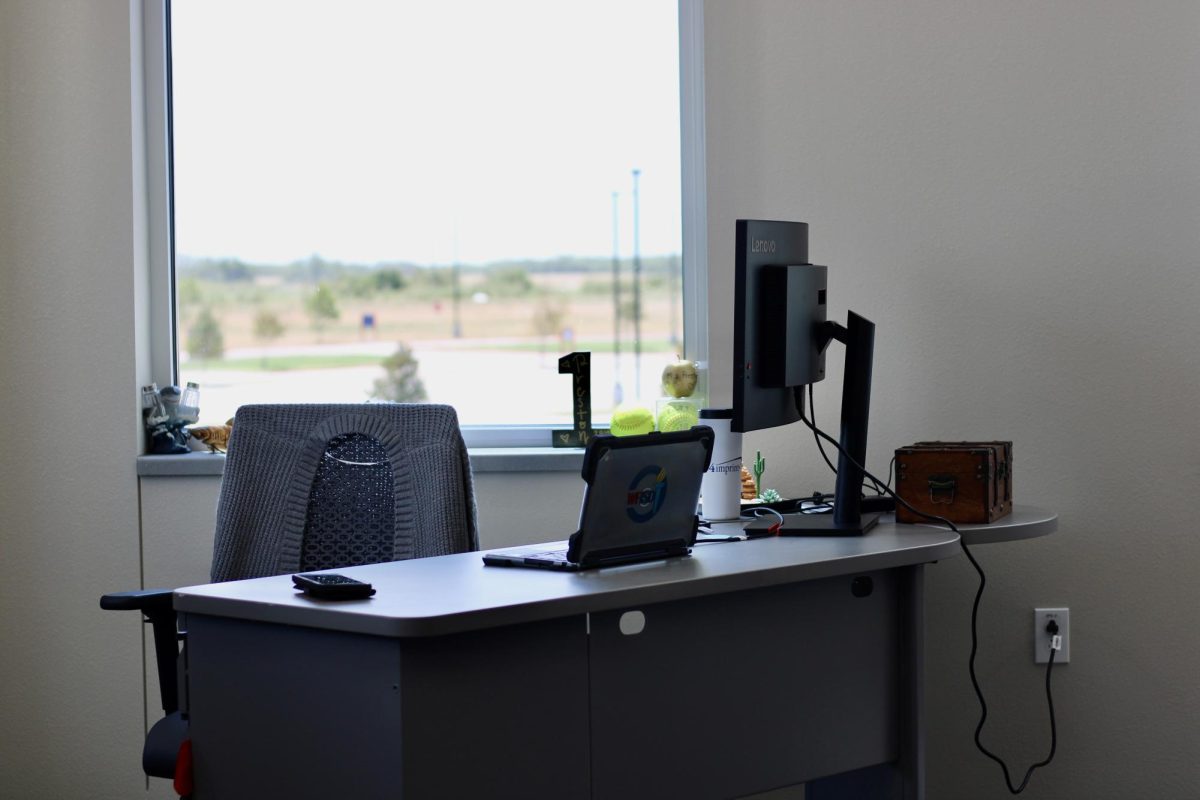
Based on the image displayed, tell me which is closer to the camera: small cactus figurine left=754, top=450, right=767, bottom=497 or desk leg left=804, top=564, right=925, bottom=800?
desk leg left=804, top=564, right=925, bottom=800

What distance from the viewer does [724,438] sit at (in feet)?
8.29

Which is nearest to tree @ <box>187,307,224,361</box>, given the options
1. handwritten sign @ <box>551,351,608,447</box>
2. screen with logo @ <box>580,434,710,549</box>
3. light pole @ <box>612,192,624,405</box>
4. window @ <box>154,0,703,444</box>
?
window @ <box>154,0,703,444</box>

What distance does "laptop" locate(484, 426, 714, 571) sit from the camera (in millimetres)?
1897

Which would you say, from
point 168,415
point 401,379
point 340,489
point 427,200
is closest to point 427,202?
point 427,200

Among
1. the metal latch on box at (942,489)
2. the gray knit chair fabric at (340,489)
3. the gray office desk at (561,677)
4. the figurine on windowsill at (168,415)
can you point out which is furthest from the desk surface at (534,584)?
the figurine on windowsill at (168,415)

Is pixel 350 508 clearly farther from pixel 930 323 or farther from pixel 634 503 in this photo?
pixel 930 323

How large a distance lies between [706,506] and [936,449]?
1.50 ft

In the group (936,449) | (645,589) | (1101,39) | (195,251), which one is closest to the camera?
(645,589)

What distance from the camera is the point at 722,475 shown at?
8.38ft

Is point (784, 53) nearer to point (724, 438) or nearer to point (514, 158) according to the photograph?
point (514, 158)

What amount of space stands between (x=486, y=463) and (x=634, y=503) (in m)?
1.20

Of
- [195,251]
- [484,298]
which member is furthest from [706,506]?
[195,251]

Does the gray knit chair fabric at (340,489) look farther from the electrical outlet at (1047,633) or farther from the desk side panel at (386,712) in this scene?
the electrical outlet at (1047,633)

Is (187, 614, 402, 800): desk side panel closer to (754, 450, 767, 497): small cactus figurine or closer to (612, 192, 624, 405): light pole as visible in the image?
(754, 450, 767, 497): small cactus figurine
